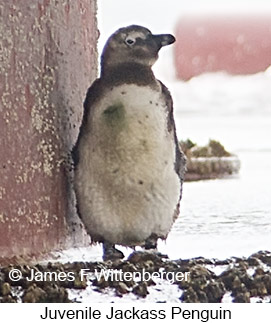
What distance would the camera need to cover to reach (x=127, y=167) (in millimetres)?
660

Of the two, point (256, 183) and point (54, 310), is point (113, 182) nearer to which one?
point (54, 310)

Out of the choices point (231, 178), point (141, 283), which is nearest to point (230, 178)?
point (231, 178)

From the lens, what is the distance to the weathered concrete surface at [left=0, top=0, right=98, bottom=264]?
651 millimetres

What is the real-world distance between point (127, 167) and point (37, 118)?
0.20 feet

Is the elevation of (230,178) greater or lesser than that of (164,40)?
lesser

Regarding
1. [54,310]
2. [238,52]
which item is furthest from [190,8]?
[54,310]

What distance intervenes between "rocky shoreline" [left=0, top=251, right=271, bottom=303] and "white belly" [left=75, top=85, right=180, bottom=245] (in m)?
0.03

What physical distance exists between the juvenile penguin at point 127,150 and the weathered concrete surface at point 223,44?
8 cm

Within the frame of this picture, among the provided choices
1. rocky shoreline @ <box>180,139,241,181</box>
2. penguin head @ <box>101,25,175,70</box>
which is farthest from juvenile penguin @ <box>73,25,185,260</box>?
rocky shoreline @ <box>180,139,241,181</box>

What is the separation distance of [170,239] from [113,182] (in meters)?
0.11

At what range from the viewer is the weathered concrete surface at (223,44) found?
741 mm

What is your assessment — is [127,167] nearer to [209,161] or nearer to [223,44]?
[223,44]

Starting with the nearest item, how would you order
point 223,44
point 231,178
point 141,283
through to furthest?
point 141,283, point 223,44, point 231,178

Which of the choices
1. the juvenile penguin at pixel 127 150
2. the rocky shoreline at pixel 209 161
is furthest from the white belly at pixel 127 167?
the rocky shoreline at pixel 209 161
